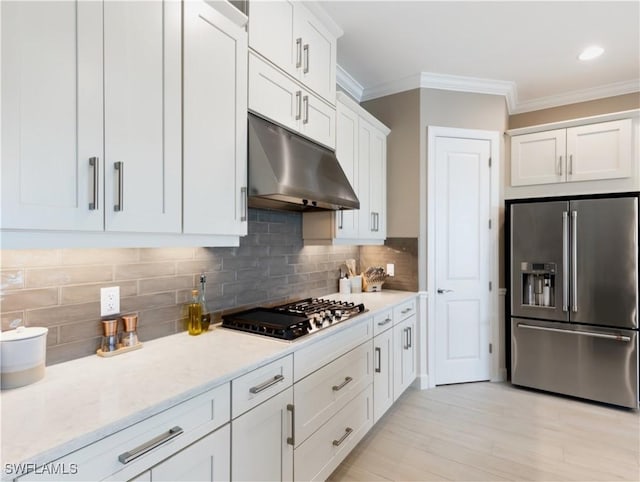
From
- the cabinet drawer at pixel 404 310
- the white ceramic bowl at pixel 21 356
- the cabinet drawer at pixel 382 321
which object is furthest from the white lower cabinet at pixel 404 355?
the white ceramic bowl at pixel 21 356

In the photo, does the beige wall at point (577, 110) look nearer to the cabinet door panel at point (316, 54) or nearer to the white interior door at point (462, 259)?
the white interior door at point (462, 259)

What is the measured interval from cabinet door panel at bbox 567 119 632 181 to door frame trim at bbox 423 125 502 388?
653 millimetres

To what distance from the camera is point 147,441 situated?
1.02 meters

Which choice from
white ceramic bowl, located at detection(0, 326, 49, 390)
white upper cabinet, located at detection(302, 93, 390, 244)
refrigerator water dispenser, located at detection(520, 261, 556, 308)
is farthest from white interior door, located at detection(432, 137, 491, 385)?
white ceramic bowl, located at detection(0, 326, 49, 390)

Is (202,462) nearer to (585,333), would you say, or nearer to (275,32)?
(275,32)

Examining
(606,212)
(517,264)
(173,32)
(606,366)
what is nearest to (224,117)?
(173,32)

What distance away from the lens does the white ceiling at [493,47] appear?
2.33 metres

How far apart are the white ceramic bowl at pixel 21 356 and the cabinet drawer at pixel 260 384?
0.65 metres

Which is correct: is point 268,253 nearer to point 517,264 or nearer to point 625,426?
point 517,264

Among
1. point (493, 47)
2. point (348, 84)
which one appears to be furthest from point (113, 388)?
point (493, 47)

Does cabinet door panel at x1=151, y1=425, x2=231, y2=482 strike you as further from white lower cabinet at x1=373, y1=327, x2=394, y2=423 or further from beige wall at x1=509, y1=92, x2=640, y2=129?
beige wall at x1=509, y1=92, x2=640, y2=129

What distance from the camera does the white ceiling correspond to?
233cm

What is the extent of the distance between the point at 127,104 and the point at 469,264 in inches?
125

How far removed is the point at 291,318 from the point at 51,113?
4.64ft
